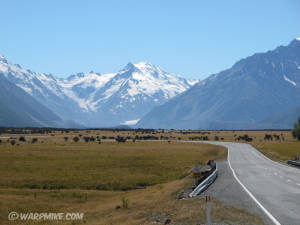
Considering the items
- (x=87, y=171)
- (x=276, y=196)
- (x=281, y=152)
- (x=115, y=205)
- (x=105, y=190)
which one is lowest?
(x=276, y=196)

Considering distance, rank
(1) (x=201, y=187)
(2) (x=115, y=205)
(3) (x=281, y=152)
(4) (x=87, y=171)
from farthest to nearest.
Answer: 1. (3) (x=281, y=152)
2. (4) (x=87, y=171)
3. (2) (x=115, y=205)
4. (1) (x=201, y=187)

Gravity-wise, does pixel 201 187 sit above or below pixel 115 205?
above

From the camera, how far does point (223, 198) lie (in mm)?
20938

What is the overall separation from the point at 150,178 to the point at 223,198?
761 inches

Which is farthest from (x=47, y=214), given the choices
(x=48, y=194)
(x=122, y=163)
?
(x=122, y=163)

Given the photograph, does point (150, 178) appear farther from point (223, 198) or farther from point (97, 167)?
point (223, 198)

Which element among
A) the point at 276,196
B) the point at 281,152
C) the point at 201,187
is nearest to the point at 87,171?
the point at 201,187

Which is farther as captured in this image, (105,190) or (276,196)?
(105,190)

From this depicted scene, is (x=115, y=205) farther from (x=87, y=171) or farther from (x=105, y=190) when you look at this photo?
(x=87, y=171)

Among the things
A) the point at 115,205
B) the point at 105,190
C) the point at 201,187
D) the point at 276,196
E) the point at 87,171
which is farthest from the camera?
the point at 87,171

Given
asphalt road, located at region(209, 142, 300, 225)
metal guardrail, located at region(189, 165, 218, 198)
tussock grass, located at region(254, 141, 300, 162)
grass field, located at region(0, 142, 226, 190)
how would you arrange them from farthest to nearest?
1. tussock grass, located at region(254, 141, 300, 162)
2. grass field, located at region(0, 142, 226, 190)
3. metal guardrail, located at region(189, 165, 218, 198)
4. asphalt road, located at region(209, 142, 300, 225)

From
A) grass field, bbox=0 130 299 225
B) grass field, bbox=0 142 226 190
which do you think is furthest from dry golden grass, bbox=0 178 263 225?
grass field, bbox=0 142 226 190

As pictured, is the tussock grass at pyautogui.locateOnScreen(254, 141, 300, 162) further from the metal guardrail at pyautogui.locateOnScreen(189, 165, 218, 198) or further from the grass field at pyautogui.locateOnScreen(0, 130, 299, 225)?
the metal guardrail at pyautogui.locateOnScreen(189, 165, 218, 198)

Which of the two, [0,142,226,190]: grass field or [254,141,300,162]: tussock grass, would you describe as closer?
[0,142,226,190]: grass field
